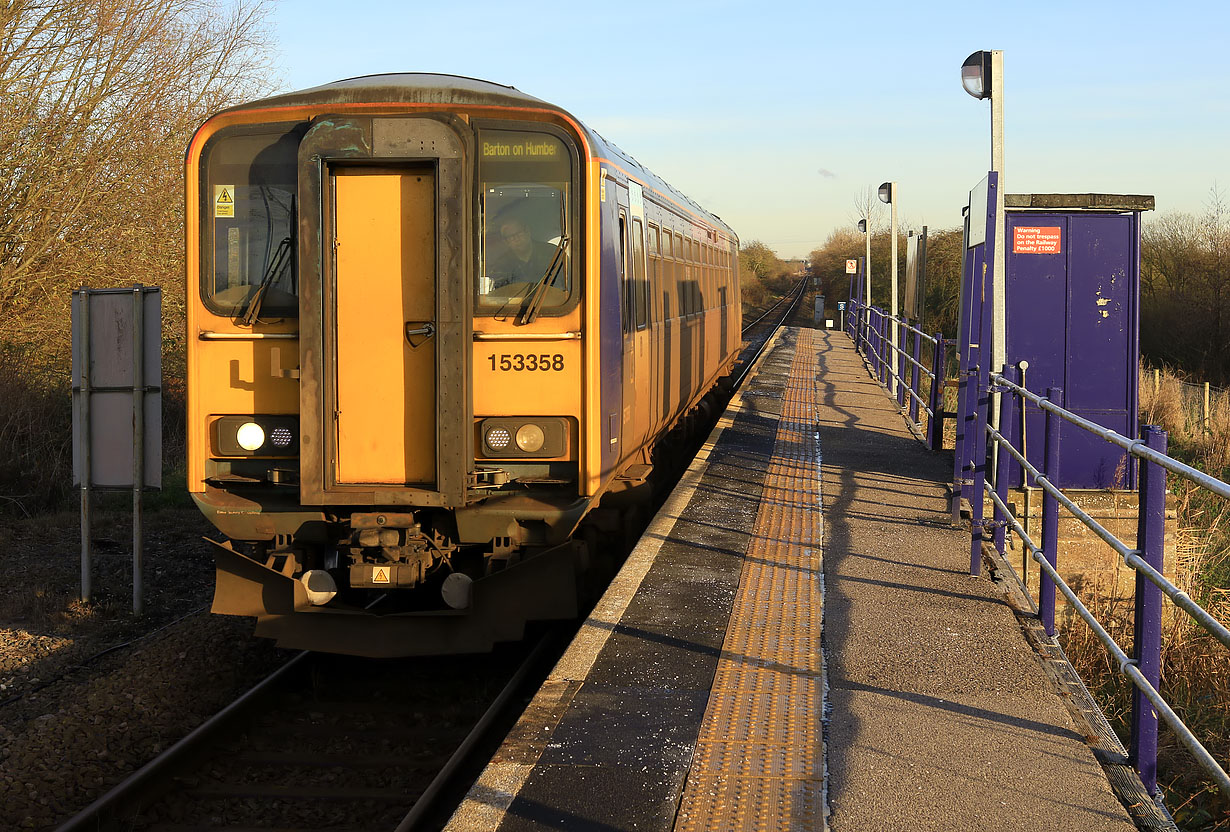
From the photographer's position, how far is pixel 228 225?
19.6ft

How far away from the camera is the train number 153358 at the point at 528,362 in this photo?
5.93m

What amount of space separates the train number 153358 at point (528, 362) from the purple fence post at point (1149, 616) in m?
3.04

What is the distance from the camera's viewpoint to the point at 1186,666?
283 inches

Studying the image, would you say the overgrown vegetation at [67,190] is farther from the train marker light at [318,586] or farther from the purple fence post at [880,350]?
the purple fence post at [880,350]

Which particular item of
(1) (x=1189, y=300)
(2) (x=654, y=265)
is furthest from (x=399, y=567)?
(1) (x=1189, y=300)

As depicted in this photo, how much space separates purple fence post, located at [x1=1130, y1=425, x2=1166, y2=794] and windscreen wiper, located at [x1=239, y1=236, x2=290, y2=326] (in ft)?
13.9

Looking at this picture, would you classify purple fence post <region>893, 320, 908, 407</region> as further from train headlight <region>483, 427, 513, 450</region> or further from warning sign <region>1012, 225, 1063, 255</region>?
train headlight <region>483, 427, 513, 450</region>

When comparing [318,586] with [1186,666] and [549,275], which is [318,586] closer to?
[549,275]

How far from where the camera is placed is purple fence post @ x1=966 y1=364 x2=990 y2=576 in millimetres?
6285

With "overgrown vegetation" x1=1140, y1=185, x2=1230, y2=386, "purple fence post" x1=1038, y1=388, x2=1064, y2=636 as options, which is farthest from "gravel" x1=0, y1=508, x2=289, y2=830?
"overgrown vegetation" x1=1140, y1=185, x2=1230, y2=386

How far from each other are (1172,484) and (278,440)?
426 inches

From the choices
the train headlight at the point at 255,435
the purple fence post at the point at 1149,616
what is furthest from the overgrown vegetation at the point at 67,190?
the purple fence post at the point at 1149,616

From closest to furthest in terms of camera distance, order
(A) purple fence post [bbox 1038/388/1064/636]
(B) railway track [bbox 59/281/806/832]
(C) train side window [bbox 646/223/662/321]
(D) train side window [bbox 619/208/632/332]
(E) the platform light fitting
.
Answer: (B) railway track [bbox 59/281/806/832] → (A) purple fence post [bbox 1038/388/1064/636] → (D) train side window [bbox 619/208/632/332] → (E) the platform light fitting → (C) train side window [bbox 646/223/662/321]

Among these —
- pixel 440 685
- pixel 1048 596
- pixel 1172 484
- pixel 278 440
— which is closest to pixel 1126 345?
pixel 1172 484
